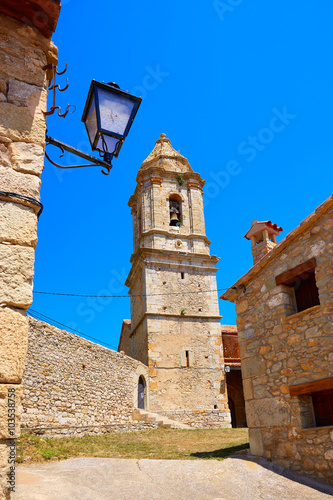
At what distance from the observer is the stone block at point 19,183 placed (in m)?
2.67

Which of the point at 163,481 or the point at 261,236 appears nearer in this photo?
the point at 163,481

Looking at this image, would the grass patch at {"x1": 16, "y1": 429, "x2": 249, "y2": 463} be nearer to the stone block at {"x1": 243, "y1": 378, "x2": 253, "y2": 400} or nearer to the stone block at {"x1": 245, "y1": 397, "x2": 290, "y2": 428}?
the stone block at {"x1": 245, "y1": 397, "x2": 290, "y2": 428}

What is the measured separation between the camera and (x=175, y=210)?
23.1 metres

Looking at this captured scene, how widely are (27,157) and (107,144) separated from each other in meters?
0.82

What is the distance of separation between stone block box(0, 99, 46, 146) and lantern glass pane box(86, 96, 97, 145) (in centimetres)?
50

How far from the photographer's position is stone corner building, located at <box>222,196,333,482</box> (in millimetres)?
7102

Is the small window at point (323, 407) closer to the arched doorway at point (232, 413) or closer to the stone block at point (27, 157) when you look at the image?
the stone block at point (27, 157)

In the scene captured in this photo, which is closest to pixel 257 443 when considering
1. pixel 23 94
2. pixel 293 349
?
pixel 293 349

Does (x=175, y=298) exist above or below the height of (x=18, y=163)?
above

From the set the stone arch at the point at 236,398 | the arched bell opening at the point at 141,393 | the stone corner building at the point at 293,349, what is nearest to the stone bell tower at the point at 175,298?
the arched bell opening at the point at 141,393

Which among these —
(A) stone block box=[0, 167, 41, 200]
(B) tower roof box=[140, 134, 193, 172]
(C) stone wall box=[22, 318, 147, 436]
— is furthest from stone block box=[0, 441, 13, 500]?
(B) tower roof box=[140, 134, 193, 172]

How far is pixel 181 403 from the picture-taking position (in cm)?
1828

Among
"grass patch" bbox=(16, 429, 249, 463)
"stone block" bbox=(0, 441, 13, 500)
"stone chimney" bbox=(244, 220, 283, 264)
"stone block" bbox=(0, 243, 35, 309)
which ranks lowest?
"grass patch" bbox=(16, 429, 249, 463)

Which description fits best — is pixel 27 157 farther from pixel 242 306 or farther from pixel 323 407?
pixel 242 306
